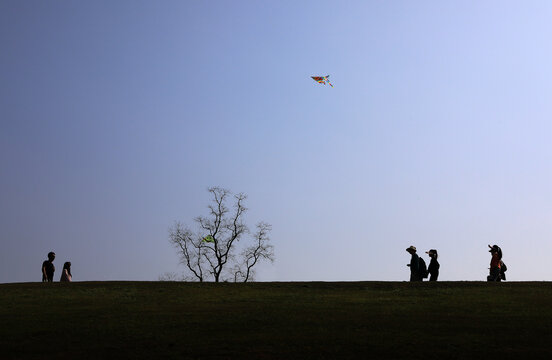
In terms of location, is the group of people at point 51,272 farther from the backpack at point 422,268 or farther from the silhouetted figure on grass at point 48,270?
the backpack at point 422,268

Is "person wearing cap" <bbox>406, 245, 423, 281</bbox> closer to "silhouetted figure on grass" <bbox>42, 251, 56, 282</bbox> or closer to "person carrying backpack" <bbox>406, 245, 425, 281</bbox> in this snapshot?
"person carrying backpack" <bbox>406, 245, 425, 281</bbox>

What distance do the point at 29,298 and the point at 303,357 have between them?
12.9 meters

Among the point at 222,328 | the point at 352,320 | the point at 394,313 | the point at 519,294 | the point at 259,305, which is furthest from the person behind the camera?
the point at 519,294

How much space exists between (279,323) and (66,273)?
16000 millimetres

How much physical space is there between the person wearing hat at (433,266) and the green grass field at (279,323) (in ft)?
14.1

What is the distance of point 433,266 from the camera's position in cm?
2784

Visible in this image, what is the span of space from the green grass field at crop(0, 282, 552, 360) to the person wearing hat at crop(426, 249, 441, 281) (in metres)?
4.29

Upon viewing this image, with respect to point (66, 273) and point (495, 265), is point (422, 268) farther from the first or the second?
point (66, 273)

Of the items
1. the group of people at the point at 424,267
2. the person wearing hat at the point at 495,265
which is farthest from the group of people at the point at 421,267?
the person wearing hat at the point at 495,265

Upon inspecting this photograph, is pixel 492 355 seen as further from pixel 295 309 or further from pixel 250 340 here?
pixel 295 309

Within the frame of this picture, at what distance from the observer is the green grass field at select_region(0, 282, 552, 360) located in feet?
39.8

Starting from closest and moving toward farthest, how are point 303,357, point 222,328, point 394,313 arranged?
1. point 303,357
2. point 222,328
3. point 394,313

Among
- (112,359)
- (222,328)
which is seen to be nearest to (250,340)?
(222,328)

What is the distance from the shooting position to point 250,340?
13.0 meters
